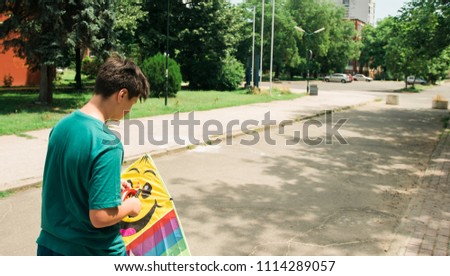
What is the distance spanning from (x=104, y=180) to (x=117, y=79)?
51 cm

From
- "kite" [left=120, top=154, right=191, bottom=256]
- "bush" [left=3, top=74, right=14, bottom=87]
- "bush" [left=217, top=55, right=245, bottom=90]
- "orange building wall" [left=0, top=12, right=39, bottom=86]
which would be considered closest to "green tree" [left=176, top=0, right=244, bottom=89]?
"bush" [left=217, top=55, right=245, bottom=90]

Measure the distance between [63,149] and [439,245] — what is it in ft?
15.0

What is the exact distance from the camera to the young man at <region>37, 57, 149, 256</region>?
2025 mm

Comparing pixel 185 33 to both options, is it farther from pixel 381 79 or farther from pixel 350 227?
pixel 381 79

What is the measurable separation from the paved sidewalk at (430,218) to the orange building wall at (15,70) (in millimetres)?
23232

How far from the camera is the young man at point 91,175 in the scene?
2.03 meters

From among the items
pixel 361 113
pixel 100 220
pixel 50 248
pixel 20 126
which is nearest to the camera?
pixel 100 220

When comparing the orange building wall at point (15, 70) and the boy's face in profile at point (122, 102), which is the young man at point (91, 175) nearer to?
the boy's face in profile at point (122, 102)

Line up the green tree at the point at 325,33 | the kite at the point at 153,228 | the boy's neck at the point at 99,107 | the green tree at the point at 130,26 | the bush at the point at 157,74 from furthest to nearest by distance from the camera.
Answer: the green tree at the point at 325,33, the bush at the point at 157,74, the green tree at the point at 130,26, the kite at the point at 153,228, the boy's neck at the point at 99,107

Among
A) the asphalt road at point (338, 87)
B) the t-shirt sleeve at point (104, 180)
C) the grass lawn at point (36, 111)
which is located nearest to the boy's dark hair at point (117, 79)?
the t-shirt sleeve at point (104, 180)

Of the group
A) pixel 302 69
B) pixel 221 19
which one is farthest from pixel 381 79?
pixel 221 19

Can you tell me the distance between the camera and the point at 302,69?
70.2 m

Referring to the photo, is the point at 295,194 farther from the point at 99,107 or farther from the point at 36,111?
the point at 36,111

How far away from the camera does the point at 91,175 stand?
6.68 ft
